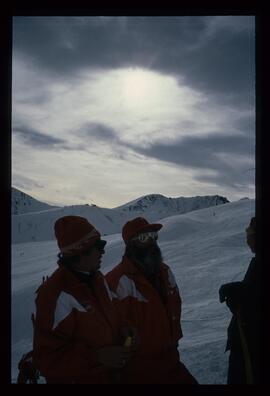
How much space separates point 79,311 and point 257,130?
41.4 inches

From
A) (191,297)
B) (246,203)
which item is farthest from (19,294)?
(246,203)

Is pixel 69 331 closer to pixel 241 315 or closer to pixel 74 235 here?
pixel 74 235

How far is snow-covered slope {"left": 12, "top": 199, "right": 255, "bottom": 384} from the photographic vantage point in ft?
13.4

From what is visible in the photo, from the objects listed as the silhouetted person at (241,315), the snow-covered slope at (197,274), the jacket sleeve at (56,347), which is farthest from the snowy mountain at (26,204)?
the jacket sleeve at (56,347)

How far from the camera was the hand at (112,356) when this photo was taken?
71.1 inches

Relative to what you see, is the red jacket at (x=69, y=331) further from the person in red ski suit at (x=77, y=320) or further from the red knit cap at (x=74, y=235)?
the red knit cap at (x=74, y=235)

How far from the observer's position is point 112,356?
1.81 metres

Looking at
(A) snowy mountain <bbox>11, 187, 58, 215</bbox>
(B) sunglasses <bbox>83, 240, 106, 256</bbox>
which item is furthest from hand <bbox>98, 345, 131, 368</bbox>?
(A) snowy mountain <bbox>11, 187, 58, 215</bbox>

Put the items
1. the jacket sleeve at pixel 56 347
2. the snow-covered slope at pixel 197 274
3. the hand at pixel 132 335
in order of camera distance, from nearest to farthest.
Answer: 1. the jacket sleeve at pixel 56 347
2. the hand at pixel 132 335
3. the snow-covered slope at pixel 197 274

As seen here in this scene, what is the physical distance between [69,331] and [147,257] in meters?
0.73

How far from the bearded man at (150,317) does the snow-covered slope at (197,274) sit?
4.45 feet

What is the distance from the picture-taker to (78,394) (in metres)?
1.59

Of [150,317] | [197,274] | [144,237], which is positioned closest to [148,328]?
A: [150,317]
